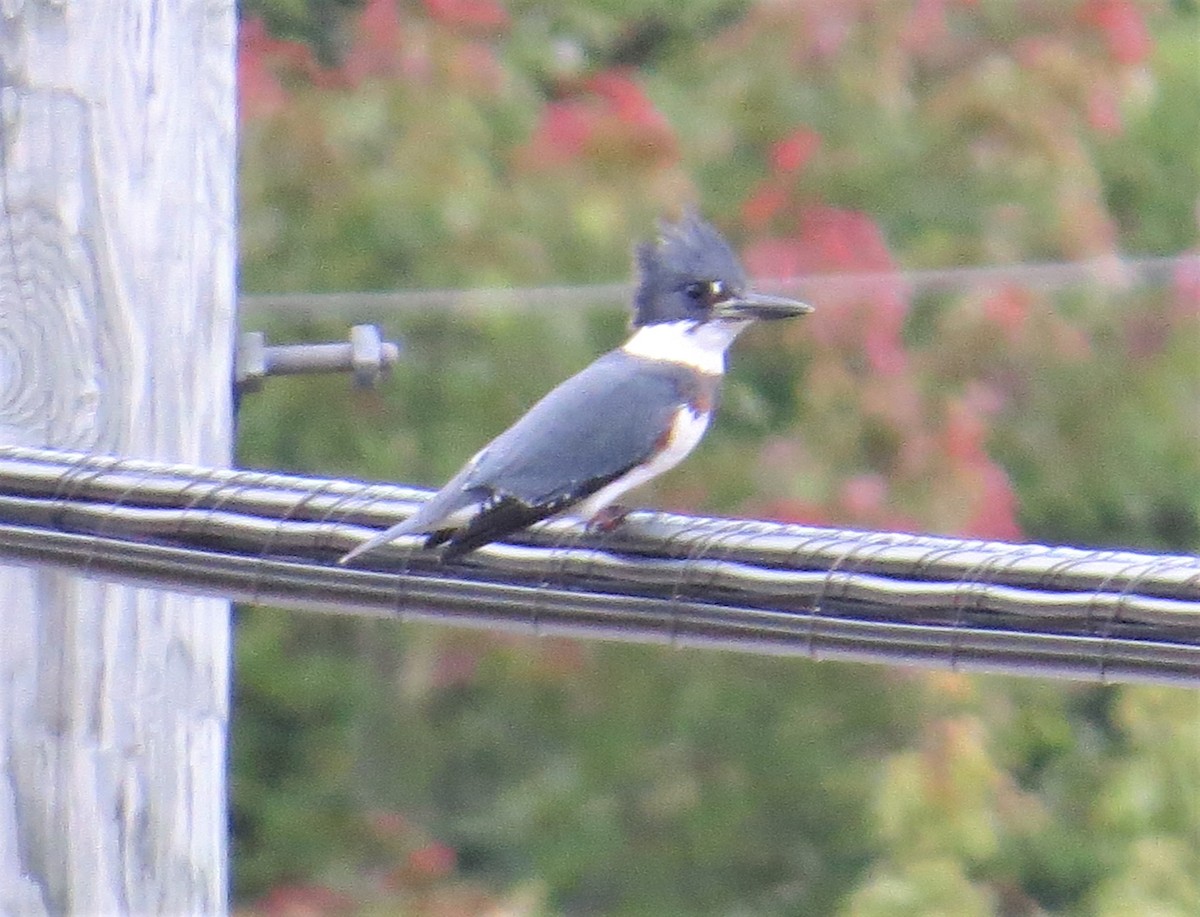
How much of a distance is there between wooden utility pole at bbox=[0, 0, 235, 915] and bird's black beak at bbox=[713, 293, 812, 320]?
43.6 inches

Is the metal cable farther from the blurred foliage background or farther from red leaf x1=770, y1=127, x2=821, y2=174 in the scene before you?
red leaf x1=770, y1=127, x2=821, y2=174

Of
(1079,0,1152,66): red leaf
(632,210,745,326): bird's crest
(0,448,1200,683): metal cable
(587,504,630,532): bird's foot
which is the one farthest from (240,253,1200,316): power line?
(0,448,1200,683): metal cable

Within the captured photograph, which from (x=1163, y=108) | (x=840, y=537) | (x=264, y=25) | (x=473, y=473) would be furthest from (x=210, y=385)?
(x=1163, y=108)

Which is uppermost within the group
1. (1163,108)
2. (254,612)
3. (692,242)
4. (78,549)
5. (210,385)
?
(1163,108)

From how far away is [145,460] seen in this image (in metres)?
2.72

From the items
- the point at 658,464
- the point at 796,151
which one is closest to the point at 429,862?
the point at 796,151

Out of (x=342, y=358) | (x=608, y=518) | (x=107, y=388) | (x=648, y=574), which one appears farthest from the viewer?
(x=342, y=358)

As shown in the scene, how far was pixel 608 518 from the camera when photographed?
9.66 feet

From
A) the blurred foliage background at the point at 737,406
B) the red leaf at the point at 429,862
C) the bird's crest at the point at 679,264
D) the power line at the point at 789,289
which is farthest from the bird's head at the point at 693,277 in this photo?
the red leaf at the point at 429,862

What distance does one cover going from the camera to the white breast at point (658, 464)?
10.5ft

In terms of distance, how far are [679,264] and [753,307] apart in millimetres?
230

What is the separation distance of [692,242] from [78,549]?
5.56 feet

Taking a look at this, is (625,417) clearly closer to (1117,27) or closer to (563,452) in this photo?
(563,452)

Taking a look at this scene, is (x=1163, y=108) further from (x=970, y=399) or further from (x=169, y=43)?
(x=169, y=43)
